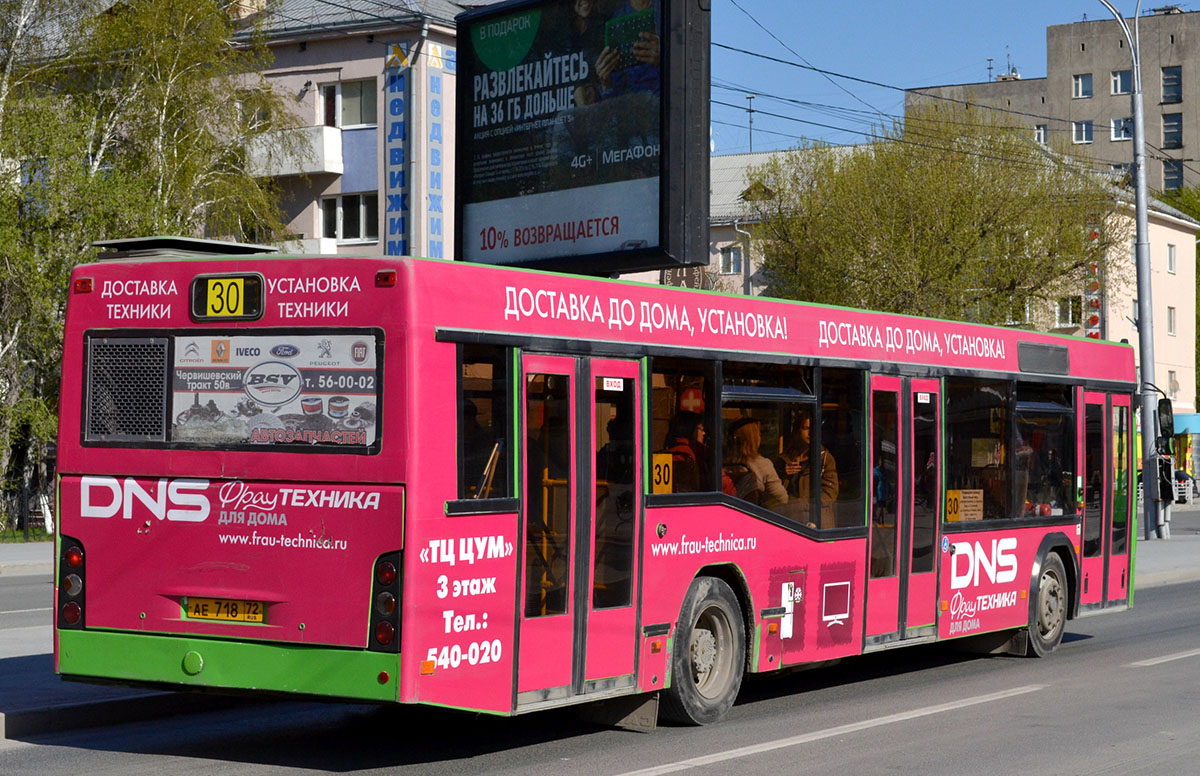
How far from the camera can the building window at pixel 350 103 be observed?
42781mm

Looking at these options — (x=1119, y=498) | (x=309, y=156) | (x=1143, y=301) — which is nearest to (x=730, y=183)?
(x=309, y=156)

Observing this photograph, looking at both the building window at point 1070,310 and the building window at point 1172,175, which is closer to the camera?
the building window at point 1070,310

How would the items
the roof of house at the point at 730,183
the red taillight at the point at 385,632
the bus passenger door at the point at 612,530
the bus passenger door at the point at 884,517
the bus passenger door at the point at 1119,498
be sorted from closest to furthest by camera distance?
the red taillight at the point at 385,632
the bus passenger door at the point at 612,530
the bus passenger door at the point at 884,517
the bus passenger door at the point at 1119,498
the roof of house at the point at 730,183

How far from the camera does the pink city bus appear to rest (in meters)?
8.31

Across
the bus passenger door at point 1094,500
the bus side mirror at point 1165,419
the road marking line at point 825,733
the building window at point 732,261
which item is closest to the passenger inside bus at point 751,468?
the road marking line at point 825,733

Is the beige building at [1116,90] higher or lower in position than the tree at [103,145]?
higher

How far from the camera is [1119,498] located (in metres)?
16.1

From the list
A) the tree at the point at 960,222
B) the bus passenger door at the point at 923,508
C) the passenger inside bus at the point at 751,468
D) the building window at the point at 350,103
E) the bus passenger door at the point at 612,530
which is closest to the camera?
the bus passenger door at the point at 612,530

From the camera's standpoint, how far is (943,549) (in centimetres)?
1309

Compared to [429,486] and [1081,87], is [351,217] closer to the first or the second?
[429,486]

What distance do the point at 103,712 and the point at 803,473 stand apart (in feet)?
16.2

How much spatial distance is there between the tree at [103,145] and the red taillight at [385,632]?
25.3 m

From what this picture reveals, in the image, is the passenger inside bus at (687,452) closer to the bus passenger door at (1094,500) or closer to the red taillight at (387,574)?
the red taillight at (387,574)

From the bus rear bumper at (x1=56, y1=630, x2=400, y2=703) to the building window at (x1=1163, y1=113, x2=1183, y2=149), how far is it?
Result: 306 feet
